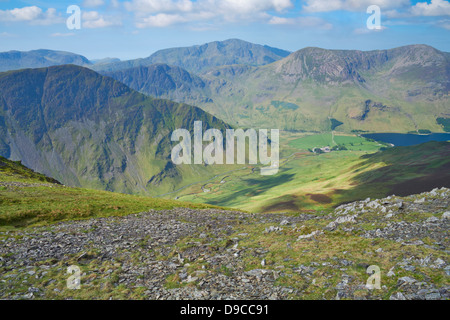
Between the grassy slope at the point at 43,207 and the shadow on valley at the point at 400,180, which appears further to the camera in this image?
the shadow on valley at the point at 400,180

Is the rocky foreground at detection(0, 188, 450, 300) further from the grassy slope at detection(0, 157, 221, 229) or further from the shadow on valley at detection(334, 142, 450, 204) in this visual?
the shadow on valley at detection(334, 142, 450, 204)

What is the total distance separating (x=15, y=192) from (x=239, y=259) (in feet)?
132

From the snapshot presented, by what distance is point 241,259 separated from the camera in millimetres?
20922

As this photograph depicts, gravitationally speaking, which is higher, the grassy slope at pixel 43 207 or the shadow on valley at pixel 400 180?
the grassy slope at pixel 43 207

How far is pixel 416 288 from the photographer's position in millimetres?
14000

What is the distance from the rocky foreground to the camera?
609 inches

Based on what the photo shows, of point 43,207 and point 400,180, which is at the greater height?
point 43,207

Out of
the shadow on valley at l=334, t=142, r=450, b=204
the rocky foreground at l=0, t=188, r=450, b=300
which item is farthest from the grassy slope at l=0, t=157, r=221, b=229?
the shadow on valley at l=334, t=142, r=450, b=204

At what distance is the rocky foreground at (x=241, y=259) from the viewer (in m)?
15.5

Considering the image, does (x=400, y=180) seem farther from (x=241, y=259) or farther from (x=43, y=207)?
(x=43, y=207)

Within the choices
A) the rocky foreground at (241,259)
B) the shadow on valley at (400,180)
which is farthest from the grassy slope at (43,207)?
the shadow on valley at (400,180)

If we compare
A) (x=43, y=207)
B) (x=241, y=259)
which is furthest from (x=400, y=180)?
(x=43, y=207)

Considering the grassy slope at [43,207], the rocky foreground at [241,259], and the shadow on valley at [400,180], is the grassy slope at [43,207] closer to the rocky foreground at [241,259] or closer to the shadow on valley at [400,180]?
the rocky foreground at [241,259]
